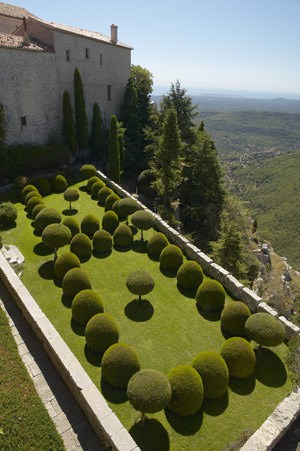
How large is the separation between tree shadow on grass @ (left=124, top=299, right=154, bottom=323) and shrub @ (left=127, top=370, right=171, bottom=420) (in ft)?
16.8

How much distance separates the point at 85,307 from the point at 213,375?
5939 mm

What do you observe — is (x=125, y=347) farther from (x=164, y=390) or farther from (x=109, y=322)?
(x=164, y=390)

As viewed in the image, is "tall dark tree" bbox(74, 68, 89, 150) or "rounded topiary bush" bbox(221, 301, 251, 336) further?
"tall dark tree" bbox(74, 68, 89, 150)

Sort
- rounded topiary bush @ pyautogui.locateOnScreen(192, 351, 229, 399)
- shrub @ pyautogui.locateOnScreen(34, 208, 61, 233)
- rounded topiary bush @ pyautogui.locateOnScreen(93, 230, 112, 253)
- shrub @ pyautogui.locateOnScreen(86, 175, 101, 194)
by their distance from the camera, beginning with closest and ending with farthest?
rounded topiary bush @ pyautogui.locateOnScreen(192, 351, 229, 399) → shrub @ pyautogui.locateOnScreen(34, 208, 61, 233) → rounded topiary bush @ pyautogui.locateOnScreen(93, 230, 112, 253) → shrub @ pyautogui.locateOnScreen(86, 175, 101, 194)

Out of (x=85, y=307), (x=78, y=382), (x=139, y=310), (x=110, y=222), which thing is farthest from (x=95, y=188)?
(x=78, y=382)

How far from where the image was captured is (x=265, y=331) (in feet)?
41.1

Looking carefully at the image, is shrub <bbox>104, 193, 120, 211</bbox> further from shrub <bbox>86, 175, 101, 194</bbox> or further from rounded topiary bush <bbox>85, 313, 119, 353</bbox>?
rounded topiary bush <bbox>85, 313, 119, 353</bbox>

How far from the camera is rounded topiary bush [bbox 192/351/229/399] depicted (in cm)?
1076

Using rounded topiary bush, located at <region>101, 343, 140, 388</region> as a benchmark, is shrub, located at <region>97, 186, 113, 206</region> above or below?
above

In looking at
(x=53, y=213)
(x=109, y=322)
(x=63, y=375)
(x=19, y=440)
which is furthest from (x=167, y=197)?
(x=19, y=440)

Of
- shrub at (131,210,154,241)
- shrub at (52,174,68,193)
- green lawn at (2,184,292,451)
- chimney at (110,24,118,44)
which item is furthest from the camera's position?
chimney at (110,24,118,44)

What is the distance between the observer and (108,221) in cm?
2228

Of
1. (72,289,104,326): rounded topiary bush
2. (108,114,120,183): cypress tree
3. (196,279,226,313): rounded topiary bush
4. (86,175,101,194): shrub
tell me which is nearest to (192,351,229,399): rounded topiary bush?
(196,279,226,313): rounded topiary bush

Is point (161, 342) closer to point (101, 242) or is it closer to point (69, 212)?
point (101, 242)
